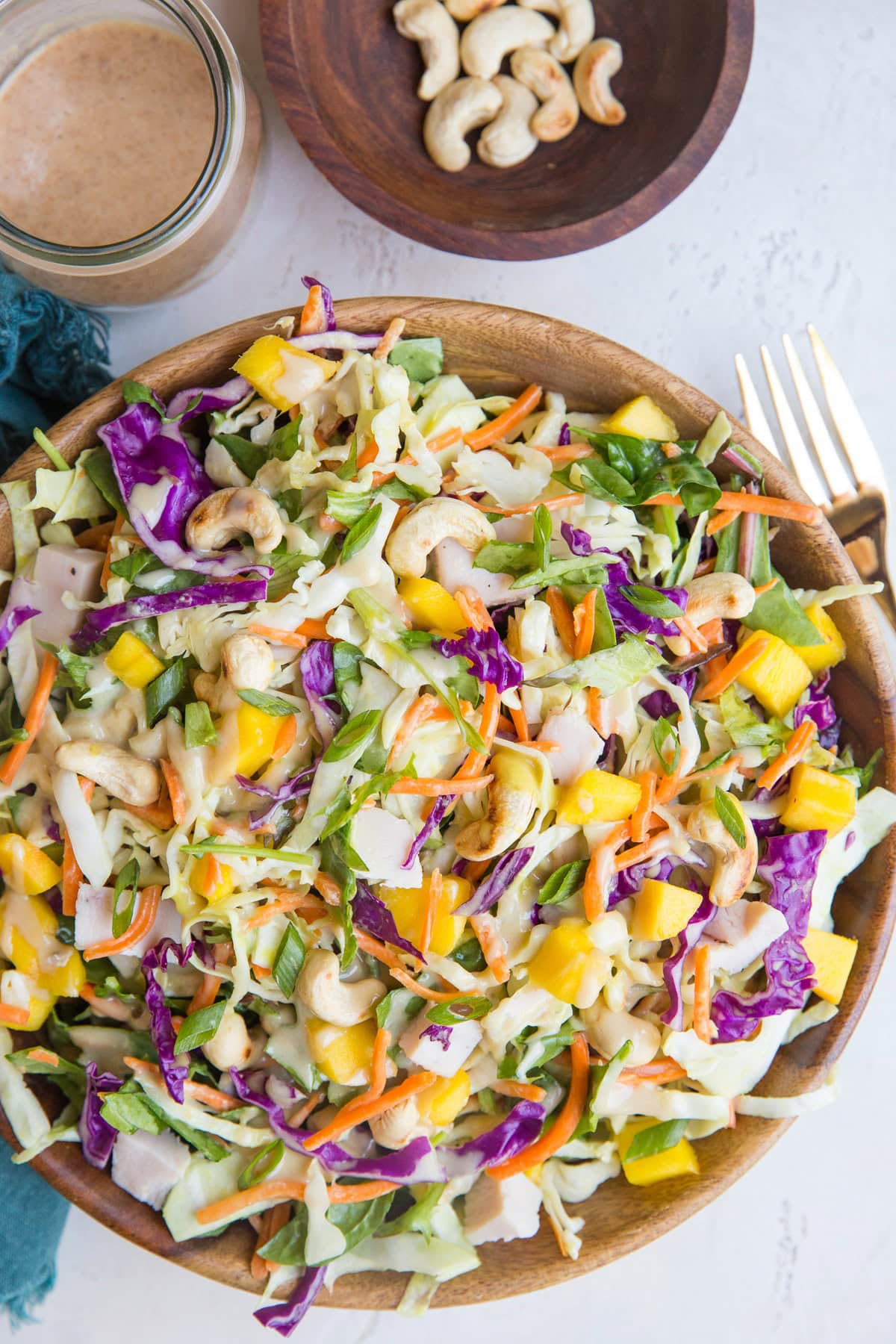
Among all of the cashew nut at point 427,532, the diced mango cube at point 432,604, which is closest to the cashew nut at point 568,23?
the cashew nut at point 427,532

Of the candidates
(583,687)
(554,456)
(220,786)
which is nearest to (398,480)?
(554,456)

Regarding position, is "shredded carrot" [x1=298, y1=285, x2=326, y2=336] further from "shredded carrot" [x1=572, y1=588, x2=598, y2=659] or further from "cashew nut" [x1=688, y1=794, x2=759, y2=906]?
"cashew nut" [x1=688, y1=794, x2=759, y2=906]

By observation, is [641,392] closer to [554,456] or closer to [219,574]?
[554,456]

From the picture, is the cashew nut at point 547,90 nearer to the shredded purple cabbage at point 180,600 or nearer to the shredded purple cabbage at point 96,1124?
the shredded purple cabbage at point 180,600

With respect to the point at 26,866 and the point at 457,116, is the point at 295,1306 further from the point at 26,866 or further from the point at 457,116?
the point at 457,116

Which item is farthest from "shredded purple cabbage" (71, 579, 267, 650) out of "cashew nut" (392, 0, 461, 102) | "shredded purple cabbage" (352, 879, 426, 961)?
"cashew nut" (392, 0, 461, 102)

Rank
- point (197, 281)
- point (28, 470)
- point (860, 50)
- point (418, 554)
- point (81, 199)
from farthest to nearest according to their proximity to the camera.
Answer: point (860, 50) < point (197, 281) < point (81, 199) < point (28, 470) < point (418, 554)
